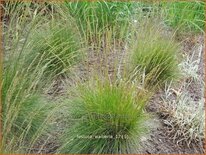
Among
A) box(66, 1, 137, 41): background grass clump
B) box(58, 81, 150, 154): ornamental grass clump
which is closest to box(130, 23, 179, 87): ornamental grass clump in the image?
box(66, 1, 137, 41): background grass clump

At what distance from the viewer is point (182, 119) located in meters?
2.82

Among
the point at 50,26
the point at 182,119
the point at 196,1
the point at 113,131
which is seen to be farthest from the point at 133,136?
the point at 196,1

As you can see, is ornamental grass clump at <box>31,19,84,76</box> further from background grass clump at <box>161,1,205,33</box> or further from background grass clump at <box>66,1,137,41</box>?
background grass clump at <box>161,1,205,33</box>

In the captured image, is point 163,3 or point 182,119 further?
point 163,3

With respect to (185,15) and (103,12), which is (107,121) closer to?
(103,12)

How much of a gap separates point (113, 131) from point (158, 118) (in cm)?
57

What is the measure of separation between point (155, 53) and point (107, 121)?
0.87 metres

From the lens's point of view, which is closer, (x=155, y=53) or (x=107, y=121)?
(x=107, y=121)

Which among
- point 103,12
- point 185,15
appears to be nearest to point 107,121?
point 103,12

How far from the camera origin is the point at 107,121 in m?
2.48

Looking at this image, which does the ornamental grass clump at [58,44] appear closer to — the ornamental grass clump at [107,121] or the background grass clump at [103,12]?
the background grass clump at [103,12]

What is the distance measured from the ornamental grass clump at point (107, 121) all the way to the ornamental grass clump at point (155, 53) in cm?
58

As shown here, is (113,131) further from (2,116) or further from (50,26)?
(50,26)

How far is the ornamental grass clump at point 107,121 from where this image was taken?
2424 millimetres
